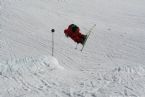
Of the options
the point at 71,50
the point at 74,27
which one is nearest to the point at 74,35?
the point at 74,27

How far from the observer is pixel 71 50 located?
567 inches

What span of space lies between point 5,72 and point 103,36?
6541 millimetres

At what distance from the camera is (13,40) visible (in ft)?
49.9

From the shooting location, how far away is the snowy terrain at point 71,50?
399 inches

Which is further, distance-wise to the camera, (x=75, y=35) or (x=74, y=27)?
(x=75, y=35)

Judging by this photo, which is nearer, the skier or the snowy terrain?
the snowy terrain

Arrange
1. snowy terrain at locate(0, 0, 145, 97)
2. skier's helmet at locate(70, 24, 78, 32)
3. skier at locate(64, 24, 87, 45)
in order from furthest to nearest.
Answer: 1. skier at locate(64, 24, 87, 45)
2. skier's helmet at locate(70, 24, 78, 32)
3. snowy terrain at locate(0, 0, 145, 97)

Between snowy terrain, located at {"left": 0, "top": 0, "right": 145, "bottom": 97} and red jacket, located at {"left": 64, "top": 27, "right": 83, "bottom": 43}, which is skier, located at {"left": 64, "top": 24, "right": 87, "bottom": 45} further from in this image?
snowy terrain, located at {"left": 0, "top": 0, "right": 145, "bottom": 97}

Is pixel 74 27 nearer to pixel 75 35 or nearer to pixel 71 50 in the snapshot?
pixel 75 35

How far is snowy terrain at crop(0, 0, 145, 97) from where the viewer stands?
10.1 metres

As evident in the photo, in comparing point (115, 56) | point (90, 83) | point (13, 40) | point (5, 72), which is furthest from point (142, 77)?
point (13, 40)

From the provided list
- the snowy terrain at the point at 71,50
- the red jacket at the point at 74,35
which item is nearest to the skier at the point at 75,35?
the red jacket at the point at 74,35

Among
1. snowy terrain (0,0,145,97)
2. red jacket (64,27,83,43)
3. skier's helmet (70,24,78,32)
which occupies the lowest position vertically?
snowy terrain (0,0,145,97)

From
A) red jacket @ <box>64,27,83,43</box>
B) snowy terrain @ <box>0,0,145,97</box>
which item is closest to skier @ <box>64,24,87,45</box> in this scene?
red jacket @ <box>64,27,83,43</box>
